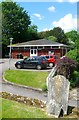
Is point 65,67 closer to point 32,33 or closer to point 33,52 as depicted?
point 33,52

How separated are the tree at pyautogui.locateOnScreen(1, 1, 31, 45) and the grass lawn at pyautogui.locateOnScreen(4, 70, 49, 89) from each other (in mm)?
41617

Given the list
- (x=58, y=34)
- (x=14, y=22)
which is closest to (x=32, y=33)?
(x=14, y=22)

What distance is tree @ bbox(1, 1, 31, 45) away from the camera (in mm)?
71625

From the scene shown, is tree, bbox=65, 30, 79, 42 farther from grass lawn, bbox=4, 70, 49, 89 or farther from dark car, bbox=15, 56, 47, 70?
grass lawn, bbox=4, 70, 49, 89

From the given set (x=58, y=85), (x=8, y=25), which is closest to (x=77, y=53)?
(x=58, y=85)

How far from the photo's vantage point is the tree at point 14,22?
71625 mm

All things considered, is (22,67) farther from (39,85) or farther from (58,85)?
(58,85)

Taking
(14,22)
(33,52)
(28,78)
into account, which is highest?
(14,22)

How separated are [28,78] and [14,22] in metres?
48.8

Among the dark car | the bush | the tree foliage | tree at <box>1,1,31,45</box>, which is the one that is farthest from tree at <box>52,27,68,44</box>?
the bush

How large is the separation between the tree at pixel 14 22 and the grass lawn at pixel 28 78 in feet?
137

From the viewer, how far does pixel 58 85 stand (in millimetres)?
10406

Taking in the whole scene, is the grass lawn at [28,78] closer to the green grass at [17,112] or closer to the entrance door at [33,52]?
the green grass at [17,112]

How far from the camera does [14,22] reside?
73375mm
